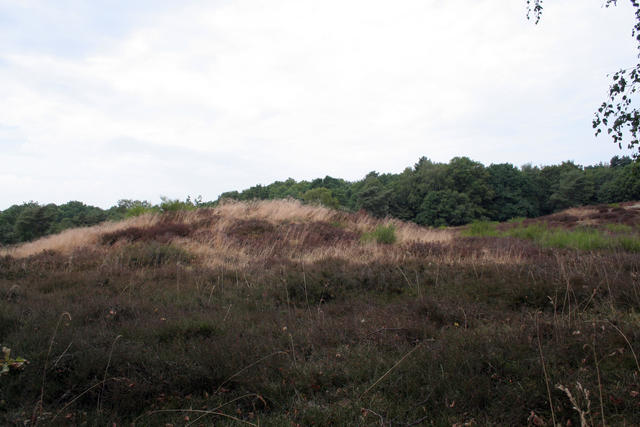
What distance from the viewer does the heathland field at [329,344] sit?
2543 millimetres

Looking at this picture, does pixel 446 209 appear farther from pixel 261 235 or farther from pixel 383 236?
pixel 261 235

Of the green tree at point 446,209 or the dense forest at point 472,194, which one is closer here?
the dense forest at point 472,194

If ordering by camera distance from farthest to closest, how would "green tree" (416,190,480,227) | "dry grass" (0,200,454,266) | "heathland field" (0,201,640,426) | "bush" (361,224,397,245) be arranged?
"green tree" (416,190,480,227)
"bush" (361,224,397,245)
"dry grass" (0,200,454,266)
"heathland field" (0,201,640,426)

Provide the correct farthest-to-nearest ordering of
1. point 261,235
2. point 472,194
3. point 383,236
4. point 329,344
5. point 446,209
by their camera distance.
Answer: point 472,194 < point 446,209 < point 261,235 < point 383,236 < point 329,344

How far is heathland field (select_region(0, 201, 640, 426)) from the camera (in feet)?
8.34

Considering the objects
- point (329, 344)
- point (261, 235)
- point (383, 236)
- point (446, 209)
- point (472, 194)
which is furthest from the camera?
point (472, 194)

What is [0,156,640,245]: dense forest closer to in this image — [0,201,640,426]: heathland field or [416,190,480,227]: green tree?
[416,190,480,227]: green tree

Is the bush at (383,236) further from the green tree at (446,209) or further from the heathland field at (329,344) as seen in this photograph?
the green tree at (446,209)

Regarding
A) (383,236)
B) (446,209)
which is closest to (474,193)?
(446,209)

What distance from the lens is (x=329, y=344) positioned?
379 cm

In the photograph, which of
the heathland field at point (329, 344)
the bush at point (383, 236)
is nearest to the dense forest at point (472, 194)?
the bush at point (383, 236)

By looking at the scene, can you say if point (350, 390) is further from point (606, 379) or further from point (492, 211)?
point (492, 211)

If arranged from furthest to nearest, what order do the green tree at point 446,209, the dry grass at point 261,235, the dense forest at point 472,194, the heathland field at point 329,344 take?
the green tree at point 446,209, the dense forest at point 472,194, the dry grass at point 261,235, the heathland field at point 329,344

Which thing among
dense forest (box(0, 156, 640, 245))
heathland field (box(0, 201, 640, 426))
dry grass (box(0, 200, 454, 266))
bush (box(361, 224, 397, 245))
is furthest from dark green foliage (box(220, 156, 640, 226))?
heathland field (box(0, 201, 640, 426))
